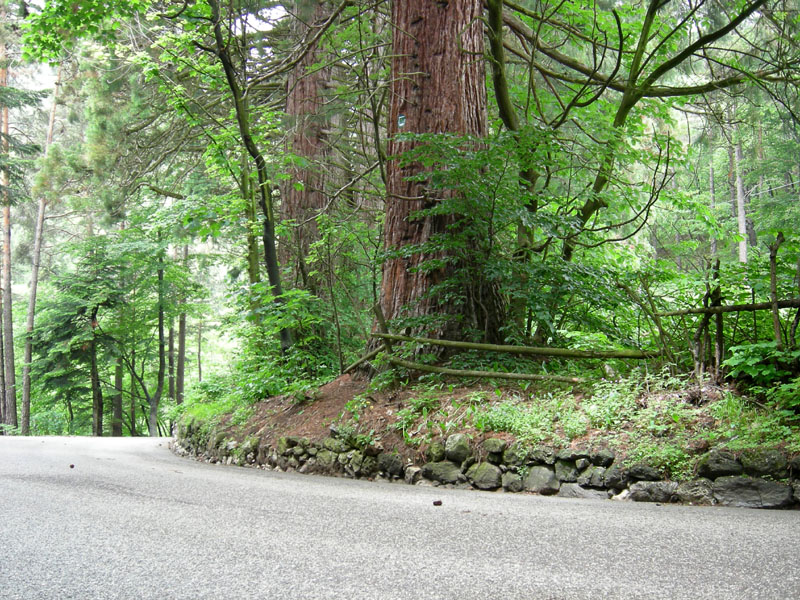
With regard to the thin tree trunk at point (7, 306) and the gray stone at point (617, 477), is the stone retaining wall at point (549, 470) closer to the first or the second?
the gray stone at point (617, 477)

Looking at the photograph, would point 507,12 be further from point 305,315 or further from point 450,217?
point 305,315

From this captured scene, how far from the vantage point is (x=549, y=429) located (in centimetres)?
408

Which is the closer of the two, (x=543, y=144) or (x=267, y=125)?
(x=543, y=144)

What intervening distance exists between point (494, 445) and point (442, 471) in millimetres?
462

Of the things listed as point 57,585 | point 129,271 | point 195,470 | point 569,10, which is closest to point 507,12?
point 569,10

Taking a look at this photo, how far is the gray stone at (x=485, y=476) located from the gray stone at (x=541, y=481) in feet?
0.69

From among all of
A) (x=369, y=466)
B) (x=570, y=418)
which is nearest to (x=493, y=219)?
(x=570, y=418)

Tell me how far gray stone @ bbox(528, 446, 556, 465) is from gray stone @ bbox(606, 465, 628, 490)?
1.23ft

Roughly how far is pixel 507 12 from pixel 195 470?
20.7 ft

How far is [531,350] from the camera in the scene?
5.08 meters

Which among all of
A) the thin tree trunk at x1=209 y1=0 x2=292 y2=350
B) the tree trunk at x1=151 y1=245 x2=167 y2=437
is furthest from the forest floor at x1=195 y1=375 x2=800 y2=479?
the tree trunk at x1=151 y1=245 x2=167 y2=437

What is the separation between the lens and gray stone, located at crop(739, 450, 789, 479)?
3.19m

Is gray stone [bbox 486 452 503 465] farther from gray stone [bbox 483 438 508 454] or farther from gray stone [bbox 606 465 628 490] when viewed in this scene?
gray stone [bbox 606 465 628 490]

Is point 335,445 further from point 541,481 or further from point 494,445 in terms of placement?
point 541,481
